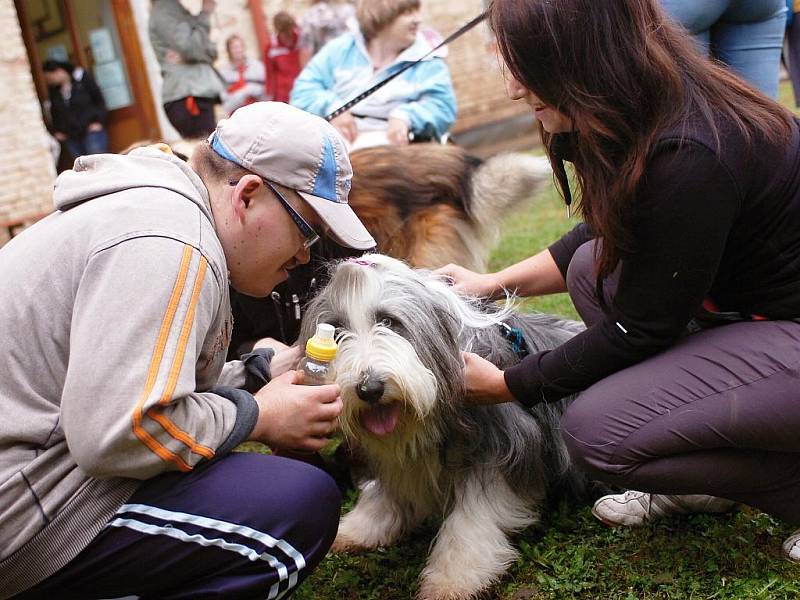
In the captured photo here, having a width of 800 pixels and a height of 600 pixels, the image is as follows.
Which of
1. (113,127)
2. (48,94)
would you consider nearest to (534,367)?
(48,94)

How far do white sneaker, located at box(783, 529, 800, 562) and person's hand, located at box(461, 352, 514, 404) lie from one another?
78 cm

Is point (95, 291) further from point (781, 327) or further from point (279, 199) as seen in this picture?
point (781, 327)

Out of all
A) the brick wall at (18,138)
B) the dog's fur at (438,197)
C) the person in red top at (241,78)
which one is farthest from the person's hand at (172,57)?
the dog's fur at (438,197)

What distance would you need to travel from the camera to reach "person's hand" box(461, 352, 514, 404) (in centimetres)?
227

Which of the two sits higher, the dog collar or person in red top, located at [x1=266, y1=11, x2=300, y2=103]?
person in red top, located at [x1=266, y1=11, x2=300, y2=103]

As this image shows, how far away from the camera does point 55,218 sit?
6.06 ft

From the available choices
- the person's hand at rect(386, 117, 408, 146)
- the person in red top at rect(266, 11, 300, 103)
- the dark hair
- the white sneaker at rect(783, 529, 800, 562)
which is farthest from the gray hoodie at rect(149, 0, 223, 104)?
the white sneaker at rect(783, 529, 800, 562)

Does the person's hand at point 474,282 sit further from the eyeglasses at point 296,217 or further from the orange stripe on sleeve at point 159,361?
the orange stripe on sleeve at point 159,361

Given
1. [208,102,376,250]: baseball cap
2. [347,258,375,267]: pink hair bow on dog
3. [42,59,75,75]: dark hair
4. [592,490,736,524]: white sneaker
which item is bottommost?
[592,490,736,524]: white sneaker

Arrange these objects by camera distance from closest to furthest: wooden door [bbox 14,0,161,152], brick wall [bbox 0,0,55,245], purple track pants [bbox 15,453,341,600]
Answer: purple track pants [bbox 15,453,341,600] < brick wall [bbox 0,0,55,245] < wooden door [bbox 14,0,161,152]

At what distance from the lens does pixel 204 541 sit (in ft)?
5.94

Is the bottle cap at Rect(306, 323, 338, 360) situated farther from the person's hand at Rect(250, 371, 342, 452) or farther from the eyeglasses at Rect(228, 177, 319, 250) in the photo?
the eyeglasses at Rect(228, 177, 319, 250)

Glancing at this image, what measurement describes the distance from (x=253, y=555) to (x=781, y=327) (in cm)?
132

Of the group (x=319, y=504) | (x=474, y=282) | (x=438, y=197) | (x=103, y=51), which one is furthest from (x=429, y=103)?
(x=103, y=51)
